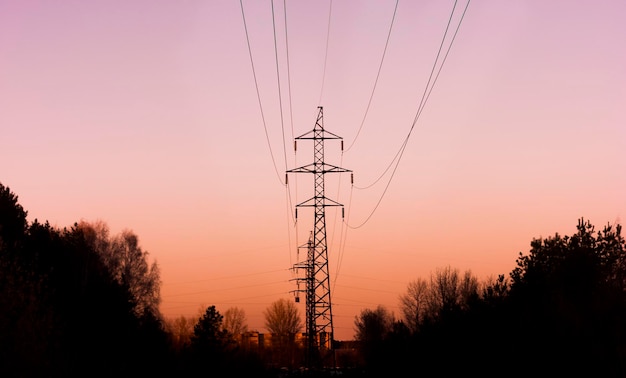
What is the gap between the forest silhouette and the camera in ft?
96.6

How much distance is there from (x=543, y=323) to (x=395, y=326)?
4156 centimetres

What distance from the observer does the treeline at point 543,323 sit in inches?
1104

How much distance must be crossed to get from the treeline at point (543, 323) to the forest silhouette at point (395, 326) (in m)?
0.07

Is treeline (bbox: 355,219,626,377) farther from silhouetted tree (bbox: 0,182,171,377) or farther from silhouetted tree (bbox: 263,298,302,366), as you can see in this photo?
silhouetted tree (bbox: 263,298,302,366)

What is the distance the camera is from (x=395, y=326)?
238 feet

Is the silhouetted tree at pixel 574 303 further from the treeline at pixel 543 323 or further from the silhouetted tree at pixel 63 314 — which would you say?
the silhouetted tree at pixel 63 314

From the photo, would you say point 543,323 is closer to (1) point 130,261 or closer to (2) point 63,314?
(2) point 63,314

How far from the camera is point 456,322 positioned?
45.6m

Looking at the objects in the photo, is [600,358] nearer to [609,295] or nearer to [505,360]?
[505,360]

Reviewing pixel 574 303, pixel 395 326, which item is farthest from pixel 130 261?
pixel 574 303

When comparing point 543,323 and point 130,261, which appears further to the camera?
point 130,261

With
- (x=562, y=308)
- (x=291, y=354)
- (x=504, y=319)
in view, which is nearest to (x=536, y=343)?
(x=562, y=308)

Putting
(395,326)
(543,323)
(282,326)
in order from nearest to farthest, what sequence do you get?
(543,323), (395,326), (282,326)

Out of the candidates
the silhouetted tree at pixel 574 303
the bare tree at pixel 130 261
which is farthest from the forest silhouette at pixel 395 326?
the bare tree at pixel 130 261
